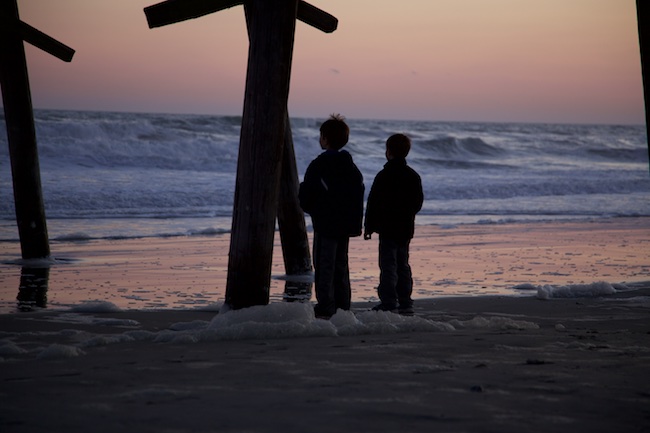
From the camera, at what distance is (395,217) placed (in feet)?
21.3

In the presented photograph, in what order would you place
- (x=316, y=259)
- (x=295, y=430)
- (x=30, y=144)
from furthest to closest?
(x=30, y=144)
(x=316, y=259)
(x=295, y=430)

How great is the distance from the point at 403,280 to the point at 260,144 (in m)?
1.88

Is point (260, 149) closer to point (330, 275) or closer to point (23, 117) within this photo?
point (330, 275)

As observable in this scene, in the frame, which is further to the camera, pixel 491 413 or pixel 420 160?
pixel 420 160

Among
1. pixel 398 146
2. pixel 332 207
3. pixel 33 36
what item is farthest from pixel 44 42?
pixel 332 207

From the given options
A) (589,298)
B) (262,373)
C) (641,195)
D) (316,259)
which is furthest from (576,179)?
(262,373)

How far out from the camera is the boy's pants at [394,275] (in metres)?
6.38

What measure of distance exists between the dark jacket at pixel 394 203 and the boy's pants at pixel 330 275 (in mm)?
578

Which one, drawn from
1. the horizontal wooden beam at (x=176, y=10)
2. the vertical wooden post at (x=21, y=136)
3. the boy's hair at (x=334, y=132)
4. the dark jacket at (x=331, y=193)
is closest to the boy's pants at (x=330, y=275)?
the dark jacket at (x=331, y=193)

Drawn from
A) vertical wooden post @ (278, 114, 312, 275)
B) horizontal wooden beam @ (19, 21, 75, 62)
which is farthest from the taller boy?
horizontal wooden beam @ (19, 21, 75, 62)

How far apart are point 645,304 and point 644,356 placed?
2468 millimetres

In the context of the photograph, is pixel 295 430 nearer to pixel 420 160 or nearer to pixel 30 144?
pixel 30 144

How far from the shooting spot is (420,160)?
3634 centimetres

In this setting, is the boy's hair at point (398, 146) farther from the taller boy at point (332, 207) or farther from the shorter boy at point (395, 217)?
the taller boy at point (332, 207)
